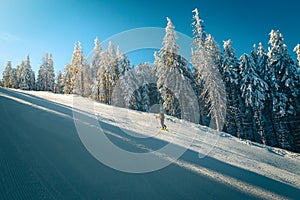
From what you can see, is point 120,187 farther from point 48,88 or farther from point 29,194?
point 48,88

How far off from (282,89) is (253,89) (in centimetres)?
387

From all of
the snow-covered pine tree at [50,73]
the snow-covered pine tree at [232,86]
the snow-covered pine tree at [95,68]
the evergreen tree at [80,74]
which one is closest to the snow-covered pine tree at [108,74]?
the snow-covered pine tree at [95,68]

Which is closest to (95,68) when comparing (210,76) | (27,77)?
(27,77)

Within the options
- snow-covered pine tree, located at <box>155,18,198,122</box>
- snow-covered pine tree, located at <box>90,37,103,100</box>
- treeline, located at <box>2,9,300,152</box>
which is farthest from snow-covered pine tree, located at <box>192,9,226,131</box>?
snow-covered pine tree, located at <box>90,37,103,100</box>

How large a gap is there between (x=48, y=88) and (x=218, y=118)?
53759 mm

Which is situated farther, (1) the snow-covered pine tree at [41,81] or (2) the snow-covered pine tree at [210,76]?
(1) the snow-covered pine tree at [41,81]

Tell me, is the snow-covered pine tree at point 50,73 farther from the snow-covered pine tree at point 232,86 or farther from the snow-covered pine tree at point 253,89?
the snow-covered pine tree at point 253,89

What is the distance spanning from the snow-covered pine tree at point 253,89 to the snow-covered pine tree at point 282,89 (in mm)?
1546

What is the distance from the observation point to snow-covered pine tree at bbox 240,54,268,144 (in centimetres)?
2733

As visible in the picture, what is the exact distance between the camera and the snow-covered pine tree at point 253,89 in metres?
27.3

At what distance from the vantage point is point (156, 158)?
7.67m

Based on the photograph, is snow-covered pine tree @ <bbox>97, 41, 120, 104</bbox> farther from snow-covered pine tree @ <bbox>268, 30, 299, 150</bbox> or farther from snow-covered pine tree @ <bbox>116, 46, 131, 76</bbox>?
snow-covered pine tree @ <bbox>268, 30, 299, 150</bbox>

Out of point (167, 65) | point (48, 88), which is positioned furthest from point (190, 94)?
point (48, 88)

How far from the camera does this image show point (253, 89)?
27781 millimetres
